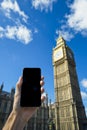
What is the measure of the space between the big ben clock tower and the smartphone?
38.7m

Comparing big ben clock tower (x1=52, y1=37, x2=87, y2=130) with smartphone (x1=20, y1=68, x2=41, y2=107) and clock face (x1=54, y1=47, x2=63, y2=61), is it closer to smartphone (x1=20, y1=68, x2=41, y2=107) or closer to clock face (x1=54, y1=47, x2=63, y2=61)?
clock face (x1=54, y1=47, x2=63, y2=61)

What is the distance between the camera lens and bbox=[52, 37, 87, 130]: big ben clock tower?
3828 centimetres

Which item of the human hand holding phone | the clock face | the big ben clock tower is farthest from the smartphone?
the clock face

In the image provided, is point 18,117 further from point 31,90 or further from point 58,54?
point 58,54

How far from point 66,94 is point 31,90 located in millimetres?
43322

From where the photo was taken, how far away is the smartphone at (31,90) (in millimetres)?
1717

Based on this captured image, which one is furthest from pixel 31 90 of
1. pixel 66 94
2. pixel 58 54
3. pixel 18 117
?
pixel 58 54

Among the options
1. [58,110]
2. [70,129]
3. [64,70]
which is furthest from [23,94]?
[64,70]

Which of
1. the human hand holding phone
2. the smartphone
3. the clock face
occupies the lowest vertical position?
the human hand holding phone

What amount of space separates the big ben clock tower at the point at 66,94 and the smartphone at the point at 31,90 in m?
38.7

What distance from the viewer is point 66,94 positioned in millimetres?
43594

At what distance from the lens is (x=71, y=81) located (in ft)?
149

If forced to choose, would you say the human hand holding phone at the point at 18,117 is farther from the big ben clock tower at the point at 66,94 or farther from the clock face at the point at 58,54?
the clock face at the point at 58,54

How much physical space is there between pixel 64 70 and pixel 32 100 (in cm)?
4767
